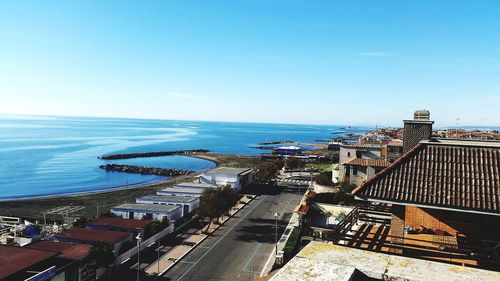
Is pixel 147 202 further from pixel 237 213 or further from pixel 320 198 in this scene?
pixel 320 198

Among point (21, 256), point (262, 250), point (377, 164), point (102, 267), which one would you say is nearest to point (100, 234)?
point (102, 267)

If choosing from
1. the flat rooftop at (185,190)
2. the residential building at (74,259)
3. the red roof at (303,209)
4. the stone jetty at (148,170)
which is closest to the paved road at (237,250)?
the red roof at (303,209)

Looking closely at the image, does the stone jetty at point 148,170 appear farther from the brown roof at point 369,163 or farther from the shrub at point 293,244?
the shrub at point 293,244

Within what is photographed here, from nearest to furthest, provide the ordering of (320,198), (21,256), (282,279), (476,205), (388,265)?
(282,279) < (388,265) < (476,205) < (21,256) < (320,198)

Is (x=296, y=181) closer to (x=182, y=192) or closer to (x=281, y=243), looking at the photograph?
(x=182, y=192)

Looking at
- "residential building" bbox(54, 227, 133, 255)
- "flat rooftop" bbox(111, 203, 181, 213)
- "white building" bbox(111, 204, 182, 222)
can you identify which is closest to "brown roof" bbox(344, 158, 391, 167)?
"white building" bbox(111, 204, 182, 222)

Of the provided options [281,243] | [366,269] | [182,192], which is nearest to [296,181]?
[182,192]
